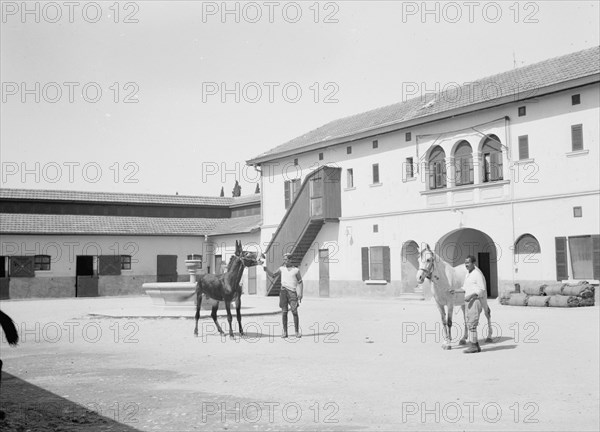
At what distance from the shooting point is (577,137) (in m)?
23.7

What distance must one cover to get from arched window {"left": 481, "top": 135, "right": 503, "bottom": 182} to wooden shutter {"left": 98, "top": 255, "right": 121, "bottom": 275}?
23.7 meters

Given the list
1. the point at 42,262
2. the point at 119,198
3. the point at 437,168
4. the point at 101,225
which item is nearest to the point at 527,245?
the point at 437,168

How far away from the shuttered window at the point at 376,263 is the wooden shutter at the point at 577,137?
1013 cm

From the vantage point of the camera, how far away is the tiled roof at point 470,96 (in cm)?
2495

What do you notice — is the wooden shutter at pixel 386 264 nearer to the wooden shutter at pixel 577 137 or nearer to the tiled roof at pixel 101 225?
the wooden shutter at pixel 577 137

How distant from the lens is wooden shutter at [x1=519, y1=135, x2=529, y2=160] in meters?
25.4

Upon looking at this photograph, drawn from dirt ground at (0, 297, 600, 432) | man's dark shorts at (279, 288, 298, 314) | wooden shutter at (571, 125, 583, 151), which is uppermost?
wooden shutter at (571, 125, 583, 151)

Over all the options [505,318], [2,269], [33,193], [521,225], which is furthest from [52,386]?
[33,193]

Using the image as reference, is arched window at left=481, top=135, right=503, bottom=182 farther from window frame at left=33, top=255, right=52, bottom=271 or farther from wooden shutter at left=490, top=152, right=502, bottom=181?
window frame at left=33, top=255, right=52, bottom=271

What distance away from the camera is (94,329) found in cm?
1809

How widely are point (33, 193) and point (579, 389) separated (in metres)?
40.4

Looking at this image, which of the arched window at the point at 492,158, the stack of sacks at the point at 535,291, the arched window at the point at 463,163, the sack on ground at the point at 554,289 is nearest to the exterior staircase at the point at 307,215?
the arched window at the point at 463,163

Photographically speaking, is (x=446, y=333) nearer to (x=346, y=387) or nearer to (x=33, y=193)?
(x=346, y=387)

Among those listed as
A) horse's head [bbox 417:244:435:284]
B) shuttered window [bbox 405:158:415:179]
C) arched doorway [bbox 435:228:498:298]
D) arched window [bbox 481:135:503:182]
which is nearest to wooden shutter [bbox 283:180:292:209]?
shuttered window [bbox 405:158:415:179]
